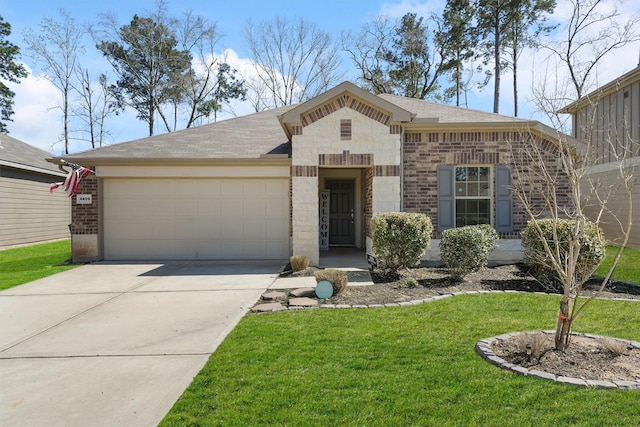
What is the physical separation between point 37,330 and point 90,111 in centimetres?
2718

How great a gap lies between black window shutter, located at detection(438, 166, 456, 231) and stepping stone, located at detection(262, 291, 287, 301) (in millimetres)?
4887

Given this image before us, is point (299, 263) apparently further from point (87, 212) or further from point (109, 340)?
point (87, 212)

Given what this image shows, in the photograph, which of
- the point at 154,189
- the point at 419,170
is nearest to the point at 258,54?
the point at 154,189

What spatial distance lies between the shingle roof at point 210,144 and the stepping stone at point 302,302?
18.2ft

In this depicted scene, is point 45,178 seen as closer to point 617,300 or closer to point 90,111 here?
point 90,111

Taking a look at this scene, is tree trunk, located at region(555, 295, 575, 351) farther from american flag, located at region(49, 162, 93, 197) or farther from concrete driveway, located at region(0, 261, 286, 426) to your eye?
american flag, located at region(49, 162, 93, 197)

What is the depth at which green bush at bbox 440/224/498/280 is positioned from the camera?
303 inches

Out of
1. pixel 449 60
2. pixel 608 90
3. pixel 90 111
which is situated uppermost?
pixel 449 60

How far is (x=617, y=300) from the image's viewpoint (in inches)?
257

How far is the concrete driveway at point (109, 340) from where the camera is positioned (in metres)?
3.41

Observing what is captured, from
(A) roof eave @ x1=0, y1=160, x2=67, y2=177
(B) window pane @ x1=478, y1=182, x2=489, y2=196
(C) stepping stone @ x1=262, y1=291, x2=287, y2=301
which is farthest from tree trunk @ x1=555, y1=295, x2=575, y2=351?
(A) roof eave @ x1=0, y1=160, x2=67, y2=177

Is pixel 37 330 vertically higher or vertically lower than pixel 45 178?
lower

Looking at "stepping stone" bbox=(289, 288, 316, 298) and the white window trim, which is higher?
the white window trim

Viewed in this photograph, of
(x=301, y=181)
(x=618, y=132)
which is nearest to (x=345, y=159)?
(x=301, y=181)
